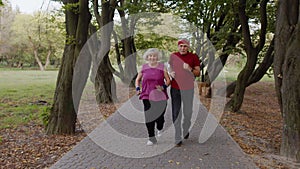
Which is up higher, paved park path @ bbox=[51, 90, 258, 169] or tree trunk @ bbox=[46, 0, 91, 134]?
tree trunk @ bbox=[46, 0, 91, 134]

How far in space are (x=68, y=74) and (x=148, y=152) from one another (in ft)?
9.23

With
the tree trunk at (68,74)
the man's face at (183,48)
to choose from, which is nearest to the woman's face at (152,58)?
the man's face at (183,48)

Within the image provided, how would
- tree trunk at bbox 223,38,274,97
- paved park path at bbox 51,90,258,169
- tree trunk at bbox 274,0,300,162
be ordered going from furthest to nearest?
tree trunk at bbox 223,38,274,97
tree trunk at bbox 274,0,300,162
paved park path at bbox 51,90,258,169

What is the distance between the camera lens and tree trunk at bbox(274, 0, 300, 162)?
493 centimetres

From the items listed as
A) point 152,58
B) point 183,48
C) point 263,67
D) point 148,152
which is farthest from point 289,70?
point 263,67

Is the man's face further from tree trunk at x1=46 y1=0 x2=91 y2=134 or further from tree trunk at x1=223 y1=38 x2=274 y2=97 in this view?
tree trunk at x1=223 y1=38 x2=274 y2=97

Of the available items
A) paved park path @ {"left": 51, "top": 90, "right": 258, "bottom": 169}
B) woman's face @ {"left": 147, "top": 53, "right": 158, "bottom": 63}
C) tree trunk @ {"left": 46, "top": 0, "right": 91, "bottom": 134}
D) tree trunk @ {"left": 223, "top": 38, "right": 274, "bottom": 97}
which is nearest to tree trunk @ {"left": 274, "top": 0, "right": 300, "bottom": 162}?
paved park path @ {"left": 51, "top": 90, "right": 258, "bottom": 169}

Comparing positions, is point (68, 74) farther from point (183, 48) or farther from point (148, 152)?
point (183, 48)

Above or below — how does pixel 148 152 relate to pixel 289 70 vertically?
below

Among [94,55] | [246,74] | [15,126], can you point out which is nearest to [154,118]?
[15,126]

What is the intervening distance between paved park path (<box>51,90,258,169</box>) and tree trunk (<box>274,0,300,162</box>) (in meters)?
0.85

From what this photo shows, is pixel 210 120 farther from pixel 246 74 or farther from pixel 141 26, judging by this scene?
pixel 141 26

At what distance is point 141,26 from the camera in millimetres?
20828

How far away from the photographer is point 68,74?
6699 mm
